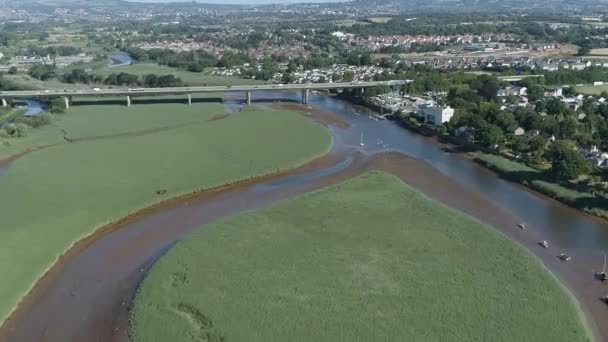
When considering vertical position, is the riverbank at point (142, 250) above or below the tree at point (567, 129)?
below

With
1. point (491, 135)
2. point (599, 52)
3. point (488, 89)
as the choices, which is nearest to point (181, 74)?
point (488, 89)

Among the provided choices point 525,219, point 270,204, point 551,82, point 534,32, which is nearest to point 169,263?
point 270,204

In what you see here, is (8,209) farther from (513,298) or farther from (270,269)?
(513,298)

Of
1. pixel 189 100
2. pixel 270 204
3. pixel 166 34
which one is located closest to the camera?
pixel 270 204

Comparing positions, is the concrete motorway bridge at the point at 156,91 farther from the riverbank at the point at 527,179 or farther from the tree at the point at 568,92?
the riverbank at the point at 527,179

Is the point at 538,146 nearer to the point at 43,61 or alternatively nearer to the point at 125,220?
the point at 125,220

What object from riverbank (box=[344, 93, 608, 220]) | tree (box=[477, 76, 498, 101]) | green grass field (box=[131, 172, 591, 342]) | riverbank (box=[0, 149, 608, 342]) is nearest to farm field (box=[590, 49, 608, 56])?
tree (box=[477, 76, 498, 101])

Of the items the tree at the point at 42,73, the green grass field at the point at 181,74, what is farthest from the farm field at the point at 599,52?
the tree at the point at 42,73
